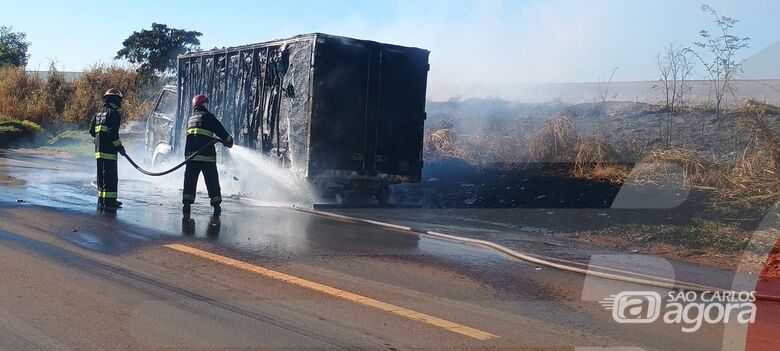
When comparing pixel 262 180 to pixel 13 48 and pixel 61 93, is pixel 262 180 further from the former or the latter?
pixel 13 48

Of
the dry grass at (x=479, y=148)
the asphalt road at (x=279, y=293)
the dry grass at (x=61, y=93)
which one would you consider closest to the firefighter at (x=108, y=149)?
the asphalt road at (x=279, y=293)

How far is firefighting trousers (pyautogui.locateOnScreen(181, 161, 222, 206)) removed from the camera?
1044cm

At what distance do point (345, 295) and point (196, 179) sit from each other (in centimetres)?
515

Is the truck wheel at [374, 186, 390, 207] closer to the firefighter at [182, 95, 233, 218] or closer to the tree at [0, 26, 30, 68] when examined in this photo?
the firefighter at [182, 95, 233, 218]

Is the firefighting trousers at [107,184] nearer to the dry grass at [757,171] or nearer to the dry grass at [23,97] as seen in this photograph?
the dry grass at [757,171]

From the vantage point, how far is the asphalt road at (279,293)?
16.0 ft

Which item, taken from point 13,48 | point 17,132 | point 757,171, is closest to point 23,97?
point 17,132

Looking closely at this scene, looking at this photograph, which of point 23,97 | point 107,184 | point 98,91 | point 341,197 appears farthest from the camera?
point 23,97

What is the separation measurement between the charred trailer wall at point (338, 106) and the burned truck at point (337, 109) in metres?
0.02

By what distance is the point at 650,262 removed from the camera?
8.62 meters

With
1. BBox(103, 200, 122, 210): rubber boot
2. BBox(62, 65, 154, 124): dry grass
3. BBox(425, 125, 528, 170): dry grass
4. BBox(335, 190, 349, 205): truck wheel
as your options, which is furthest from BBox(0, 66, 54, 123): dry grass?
BBox(103, 200, 122, 210): rubber boot

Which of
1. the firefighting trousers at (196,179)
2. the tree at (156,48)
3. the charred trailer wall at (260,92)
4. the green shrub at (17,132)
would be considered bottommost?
the green shrub at (17,132)

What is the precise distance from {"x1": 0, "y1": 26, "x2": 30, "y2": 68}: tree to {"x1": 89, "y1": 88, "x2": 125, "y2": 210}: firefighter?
39.4 m

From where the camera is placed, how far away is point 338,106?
1236cm
